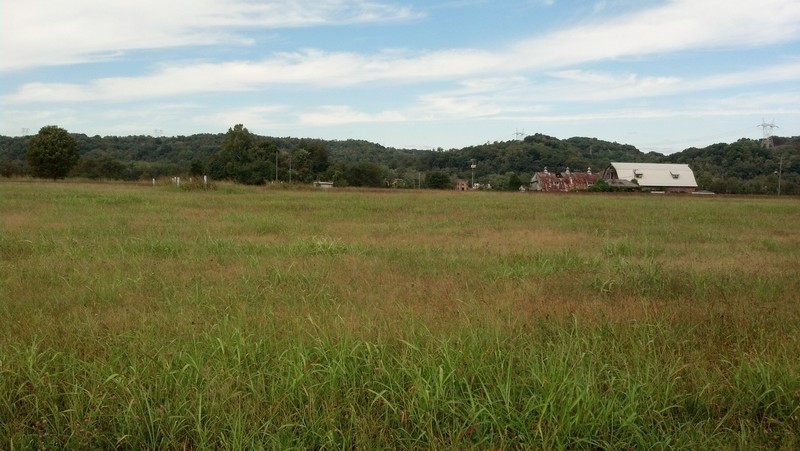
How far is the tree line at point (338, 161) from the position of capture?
55134 millimetres

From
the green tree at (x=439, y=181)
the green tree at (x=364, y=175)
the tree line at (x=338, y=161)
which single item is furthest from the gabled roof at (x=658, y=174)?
the green tree at (x=364, y=175)

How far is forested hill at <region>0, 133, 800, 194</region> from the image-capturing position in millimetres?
59156

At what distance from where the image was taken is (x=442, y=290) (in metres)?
6.54

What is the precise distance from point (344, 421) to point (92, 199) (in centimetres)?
2078

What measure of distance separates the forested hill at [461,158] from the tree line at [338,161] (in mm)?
135

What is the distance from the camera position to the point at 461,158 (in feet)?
325

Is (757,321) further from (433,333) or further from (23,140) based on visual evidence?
(23,140)

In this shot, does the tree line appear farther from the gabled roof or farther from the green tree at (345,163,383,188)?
the gabled roof

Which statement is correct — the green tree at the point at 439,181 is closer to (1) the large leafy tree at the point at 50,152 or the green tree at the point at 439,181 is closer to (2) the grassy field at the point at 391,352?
(1) the large leafy tree at the point at 50,152

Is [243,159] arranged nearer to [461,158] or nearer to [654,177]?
[461,158]

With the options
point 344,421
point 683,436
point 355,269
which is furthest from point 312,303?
point 683,436

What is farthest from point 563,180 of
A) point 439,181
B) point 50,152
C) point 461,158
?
point 50,152

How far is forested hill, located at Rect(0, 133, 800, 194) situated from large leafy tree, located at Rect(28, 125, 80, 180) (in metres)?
1.95

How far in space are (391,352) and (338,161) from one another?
78.6m
